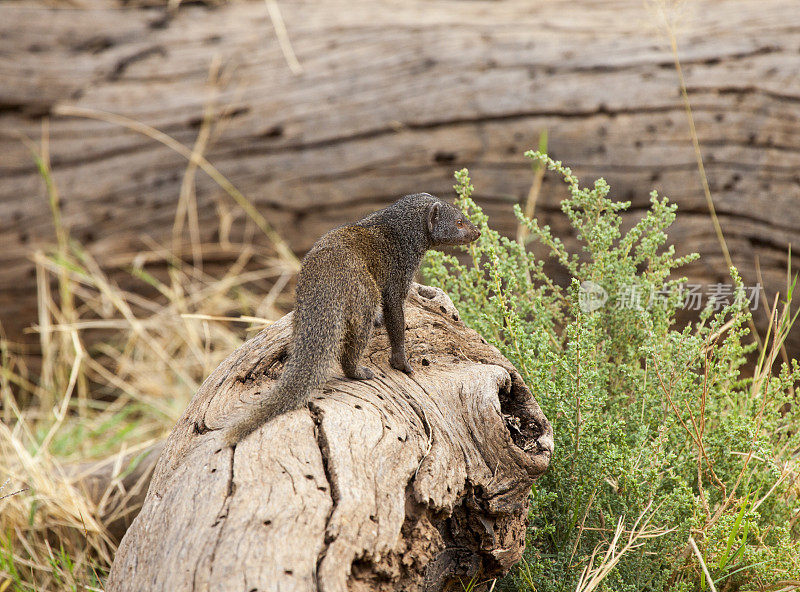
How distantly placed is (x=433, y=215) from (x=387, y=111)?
7.98 feet

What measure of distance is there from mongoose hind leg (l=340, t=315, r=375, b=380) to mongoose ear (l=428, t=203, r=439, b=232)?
0.54 meters

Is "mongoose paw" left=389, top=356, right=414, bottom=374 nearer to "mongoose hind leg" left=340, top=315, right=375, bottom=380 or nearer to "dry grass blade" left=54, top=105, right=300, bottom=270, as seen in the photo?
"mongoose hind leg" left=340, top=315, right=375, bottom=380

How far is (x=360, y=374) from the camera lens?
111 inches

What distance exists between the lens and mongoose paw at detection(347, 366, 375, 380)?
2.81 meters

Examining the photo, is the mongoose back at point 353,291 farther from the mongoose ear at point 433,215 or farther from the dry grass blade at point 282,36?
the dry grass blade at point 282,36

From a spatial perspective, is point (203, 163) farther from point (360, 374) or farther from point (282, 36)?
point (360, 374)

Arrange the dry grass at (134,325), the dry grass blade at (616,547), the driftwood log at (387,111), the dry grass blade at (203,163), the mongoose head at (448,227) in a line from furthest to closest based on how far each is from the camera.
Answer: the dry grass blade at (203,163) < the dry grass at (134,325) < the driftwood log at (387,111) < the mongoose head at (448,227) < the dry grass blade at (616,547)

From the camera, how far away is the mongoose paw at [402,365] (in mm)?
2830

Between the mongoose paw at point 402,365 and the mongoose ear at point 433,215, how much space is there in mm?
587

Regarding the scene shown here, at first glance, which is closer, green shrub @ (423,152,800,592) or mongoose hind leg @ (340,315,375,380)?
green shrub @ (423,152,800,592)

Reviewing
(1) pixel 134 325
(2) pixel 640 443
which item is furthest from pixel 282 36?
(2) pixel 640 443

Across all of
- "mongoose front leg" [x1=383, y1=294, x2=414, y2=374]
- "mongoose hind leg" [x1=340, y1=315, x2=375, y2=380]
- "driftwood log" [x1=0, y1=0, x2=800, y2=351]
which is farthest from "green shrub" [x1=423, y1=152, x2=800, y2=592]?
"driftwood log" [x1=0, y1=0, x2=800, y2=351]

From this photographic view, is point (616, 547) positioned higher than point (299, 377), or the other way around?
point (299, 377)

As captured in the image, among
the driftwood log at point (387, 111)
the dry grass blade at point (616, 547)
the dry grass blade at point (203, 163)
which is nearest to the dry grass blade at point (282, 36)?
the driftwood log at point (387, 111)
